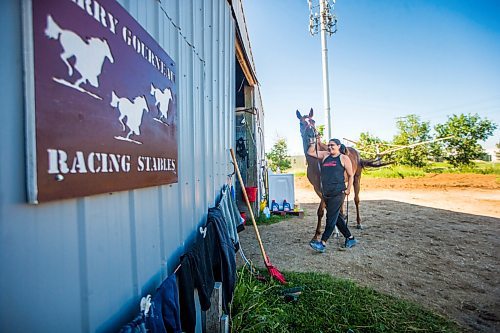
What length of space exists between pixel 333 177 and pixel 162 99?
3.81 m

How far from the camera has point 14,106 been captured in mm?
545

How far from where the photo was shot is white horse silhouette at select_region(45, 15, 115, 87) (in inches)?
24.3

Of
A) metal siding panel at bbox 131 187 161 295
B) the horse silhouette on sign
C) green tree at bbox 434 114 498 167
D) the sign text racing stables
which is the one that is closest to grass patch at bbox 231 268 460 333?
metal siding panel at bbox 131 187 161 295

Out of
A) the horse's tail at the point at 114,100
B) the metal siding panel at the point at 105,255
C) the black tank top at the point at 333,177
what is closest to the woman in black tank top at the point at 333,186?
the black tank top at the point at 333,177

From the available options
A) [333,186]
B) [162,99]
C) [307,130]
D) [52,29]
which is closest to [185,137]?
[162,99]

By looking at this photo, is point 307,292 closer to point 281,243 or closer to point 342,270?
point 342,270

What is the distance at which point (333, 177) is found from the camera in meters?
4.46

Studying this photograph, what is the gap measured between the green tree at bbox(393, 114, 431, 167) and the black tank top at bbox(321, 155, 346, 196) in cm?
2414

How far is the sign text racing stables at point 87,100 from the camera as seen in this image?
1.87 ft

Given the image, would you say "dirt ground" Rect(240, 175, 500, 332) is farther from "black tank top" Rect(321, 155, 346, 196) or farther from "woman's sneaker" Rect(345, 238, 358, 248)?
"black tank top" Rect(321, 155, 346, 196)

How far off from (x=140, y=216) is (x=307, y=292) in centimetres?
262

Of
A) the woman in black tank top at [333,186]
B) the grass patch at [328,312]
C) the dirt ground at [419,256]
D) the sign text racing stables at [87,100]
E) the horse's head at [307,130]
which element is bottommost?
the dirt ground at [419,256]

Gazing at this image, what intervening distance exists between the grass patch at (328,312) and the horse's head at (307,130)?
3.04 metres

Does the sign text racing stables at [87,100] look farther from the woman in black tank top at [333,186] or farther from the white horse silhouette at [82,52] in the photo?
the woman in black tank top at [333,186]
